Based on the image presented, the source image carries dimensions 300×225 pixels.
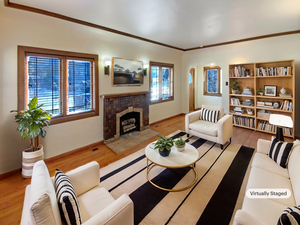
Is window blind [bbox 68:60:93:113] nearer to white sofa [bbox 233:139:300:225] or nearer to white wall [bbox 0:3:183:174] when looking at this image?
white wall [bbox 0:3:183:174]

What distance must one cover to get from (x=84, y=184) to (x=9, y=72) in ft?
7.43

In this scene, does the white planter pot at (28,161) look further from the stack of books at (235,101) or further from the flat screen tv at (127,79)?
the stack of books at (235,101)

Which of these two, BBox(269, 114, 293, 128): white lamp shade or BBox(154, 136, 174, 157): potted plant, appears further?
BBox(269, 114, 293, 128): white lamp shade

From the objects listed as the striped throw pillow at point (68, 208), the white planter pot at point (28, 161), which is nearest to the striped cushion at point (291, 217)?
the striped throw pillow at point (68, 208)

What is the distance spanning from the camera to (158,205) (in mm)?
1927

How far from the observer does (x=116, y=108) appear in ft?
13.1

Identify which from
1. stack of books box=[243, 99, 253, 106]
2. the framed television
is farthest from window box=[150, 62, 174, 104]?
stack of books box=[243, 99, 253, 106]

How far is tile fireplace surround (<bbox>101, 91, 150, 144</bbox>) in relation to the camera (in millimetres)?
3805

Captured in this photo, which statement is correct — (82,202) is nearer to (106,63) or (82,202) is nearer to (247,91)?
(106,63)

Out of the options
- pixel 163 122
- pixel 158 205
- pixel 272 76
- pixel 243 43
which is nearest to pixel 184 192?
pixel 158 205

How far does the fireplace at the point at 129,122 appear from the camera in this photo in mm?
4355

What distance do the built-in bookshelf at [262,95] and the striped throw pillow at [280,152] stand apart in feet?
8.22

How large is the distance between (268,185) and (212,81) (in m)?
6.34

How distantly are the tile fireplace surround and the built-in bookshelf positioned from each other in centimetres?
291
